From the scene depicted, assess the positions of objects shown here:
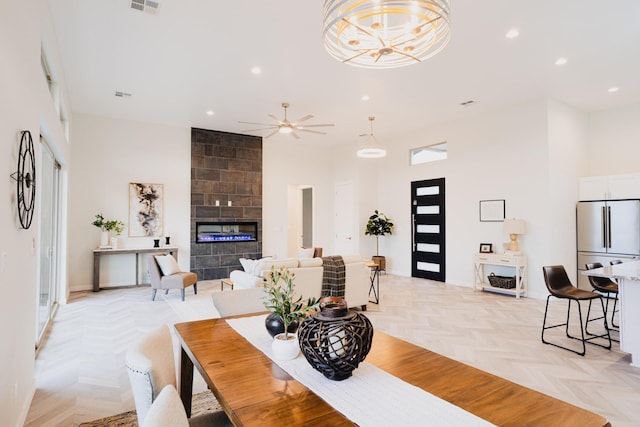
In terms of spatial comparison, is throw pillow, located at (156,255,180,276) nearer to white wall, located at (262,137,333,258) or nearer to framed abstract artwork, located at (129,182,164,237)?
framed abstract artwork, located at (129,182,164,237)

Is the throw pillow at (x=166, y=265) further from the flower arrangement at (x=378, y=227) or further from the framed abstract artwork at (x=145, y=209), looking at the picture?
the flower arrangement at (x=378, y=227)

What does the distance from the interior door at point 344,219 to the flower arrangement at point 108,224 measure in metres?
5.18

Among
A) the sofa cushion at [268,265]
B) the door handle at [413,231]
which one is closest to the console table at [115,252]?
the sofa cushion at [268,265]

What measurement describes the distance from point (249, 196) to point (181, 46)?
459cm

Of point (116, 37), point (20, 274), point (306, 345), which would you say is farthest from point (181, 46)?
point (306, 345)

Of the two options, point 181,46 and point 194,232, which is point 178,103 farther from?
point 194,232

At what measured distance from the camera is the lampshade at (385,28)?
1828mm

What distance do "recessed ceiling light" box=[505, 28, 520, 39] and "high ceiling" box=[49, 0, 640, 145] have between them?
69 millimetres

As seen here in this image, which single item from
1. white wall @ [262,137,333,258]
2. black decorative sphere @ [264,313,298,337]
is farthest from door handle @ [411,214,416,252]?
black decorative sphere @ [264,313,298,337]

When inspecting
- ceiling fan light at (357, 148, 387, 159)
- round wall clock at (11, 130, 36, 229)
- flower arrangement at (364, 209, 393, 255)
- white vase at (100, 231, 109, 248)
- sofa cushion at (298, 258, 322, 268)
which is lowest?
sofa cushion at (298, 258, 322, 268)

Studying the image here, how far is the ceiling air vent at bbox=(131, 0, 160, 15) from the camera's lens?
3.48m

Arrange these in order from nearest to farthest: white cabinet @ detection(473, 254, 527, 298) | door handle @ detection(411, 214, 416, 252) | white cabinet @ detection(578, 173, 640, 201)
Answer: white cabinet @ detection(578, 173, 640, 201)
white cabinet @ detection(473, 254, 527, 298)
door handle @ detection(411, 214, 416, 252)

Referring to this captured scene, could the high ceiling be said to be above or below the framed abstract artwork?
above

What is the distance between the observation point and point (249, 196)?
28.3ft
